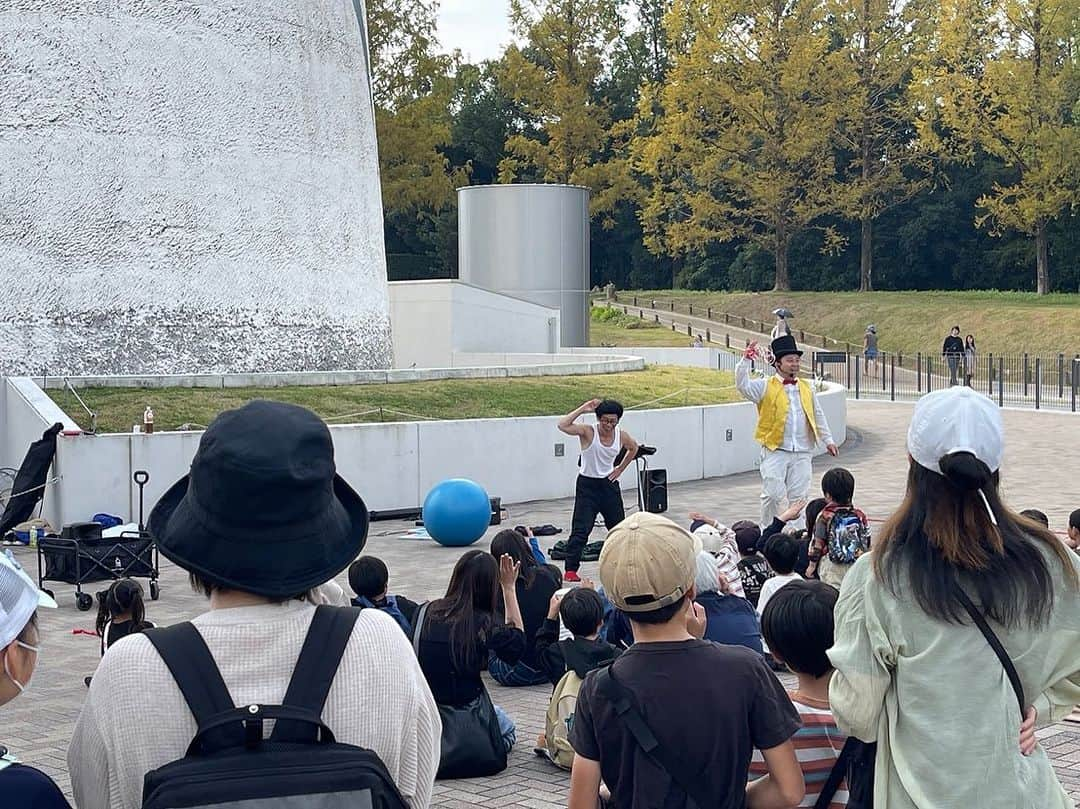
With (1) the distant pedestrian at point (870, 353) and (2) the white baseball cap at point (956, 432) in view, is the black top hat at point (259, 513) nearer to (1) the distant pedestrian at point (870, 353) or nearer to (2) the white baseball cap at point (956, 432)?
(2) the white baseball cap at point (956, 432)

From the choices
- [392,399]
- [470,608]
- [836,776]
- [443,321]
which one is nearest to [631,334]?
[443,321]

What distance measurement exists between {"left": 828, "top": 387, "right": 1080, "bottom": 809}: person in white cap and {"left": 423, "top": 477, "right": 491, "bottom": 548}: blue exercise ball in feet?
35.5

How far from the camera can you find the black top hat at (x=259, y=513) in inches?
→ 95.7

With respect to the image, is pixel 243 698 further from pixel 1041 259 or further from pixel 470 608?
pixel 1041 259

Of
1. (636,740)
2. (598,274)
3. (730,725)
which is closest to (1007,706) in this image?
(730,725)

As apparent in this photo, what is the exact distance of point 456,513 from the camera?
13.9m

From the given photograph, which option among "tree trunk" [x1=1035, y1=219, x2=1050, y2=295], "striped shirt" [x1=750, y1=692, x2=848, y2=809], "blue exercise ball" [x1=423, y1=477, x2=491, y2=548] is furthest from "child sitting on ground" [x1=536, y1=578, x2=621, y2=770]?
"tree trunk" [x1=1035, y1=219, x2=1050, y2=295]

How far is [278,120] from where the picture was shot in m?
21.9

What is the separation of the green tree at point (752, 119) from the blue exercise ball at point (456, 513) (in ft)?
144

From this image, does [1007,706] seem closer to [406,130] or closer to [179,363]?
[179,363]

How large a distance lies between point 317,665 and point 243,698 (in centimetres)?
14

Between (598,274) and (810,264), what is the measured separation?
42.5 feet

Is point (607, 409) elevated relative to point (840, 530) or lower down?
elevated

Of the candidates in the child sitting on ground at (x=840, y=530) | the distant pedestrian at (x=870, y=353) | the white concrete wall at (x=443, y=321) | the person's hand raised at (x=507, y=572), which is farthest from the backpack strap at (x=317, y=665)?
the distant pedestrian at (x=870, y=353)
